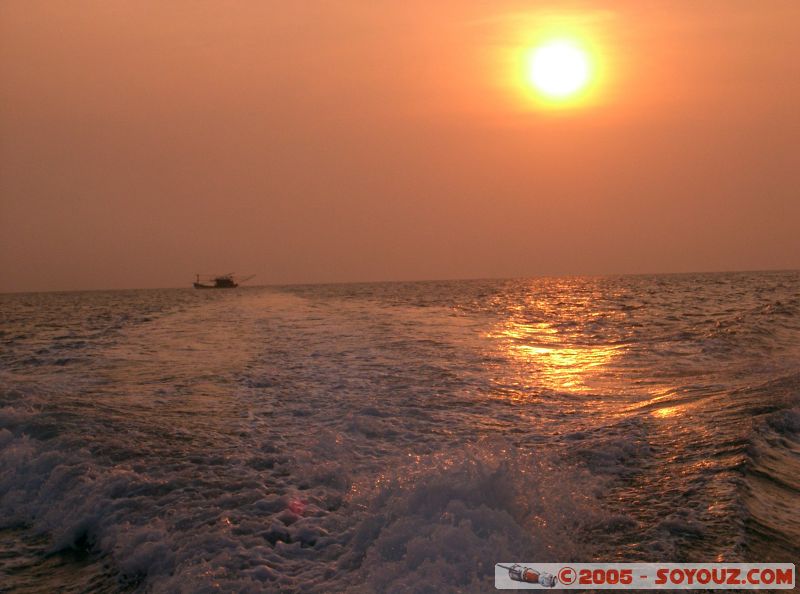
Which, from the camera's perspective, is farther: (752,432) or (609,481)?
(752,432)

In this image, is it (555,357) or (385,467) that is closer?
(385,467)

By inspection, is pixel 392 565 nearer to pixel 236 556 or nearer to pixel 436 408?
pixel 236 556

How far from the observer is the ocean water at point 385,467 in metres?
5.62

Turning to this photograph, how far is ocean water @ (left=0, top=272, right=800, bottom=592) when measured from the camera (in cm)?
562

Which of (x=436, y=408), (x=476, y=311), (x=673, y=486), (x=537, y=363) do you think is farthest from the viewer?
(x=476, y=311)

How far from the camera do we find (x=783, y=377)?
43.7 ft

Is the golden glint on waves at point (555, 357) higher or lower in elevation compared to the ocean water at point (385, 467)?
higher

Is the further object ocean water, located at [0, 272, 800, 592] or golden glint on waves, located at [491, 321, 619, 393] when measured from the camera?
golden glint on waves, located at [491, 321, 619, 393]

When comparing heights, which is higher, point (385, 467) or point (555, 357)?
point (555, 357)

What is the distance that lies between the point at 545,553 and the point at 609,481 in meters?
2.32

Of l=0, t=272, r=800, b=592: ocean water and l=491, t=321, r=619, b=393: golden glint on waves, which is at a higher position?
l=491, t=321, r=619, b=393: golden glint on waves

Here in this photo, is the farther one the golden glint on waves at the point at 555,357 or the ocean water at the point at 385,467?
the golden glint on waves at the point at 555,357

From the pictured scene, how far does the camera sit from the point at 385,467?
8281 millimetres

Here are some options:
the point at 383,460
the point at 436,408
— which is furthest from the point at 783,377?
the point at 383,460
